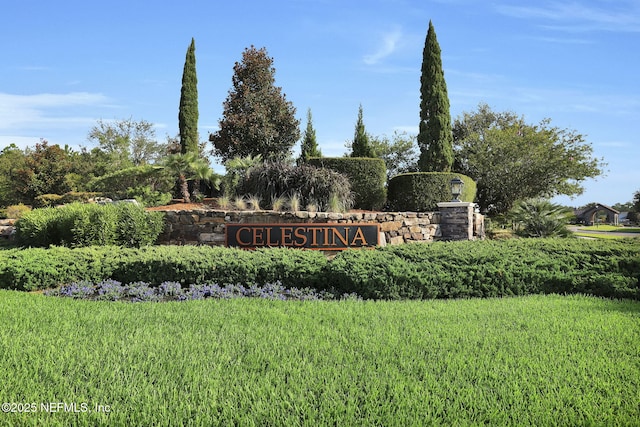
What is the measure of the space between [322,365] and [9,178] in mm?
28730

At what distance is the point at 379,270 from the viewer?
643 centimetres

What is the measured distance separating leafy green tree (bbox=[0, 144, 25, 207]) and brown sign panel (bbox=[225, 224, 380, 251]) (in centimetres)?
1984

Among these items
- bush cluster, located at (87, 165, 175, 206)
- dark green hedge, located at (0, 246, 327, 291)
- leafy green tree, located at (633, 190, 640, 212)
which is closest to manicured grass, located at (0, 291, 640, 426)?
dark green hedge, located at (0, 246, 327, 291)

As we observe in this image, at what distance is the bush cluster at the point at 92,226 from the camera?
902cm

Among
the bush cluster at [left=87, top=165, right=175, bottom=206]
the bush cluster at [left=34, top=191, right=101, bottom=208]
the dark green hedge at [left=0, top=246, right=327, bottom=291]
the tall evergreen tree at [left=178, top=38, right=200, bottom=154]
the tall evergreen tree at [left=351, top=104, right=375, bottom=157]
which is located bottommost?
the dark green hedge at [left=0, top=246, right=327, bottom=291]

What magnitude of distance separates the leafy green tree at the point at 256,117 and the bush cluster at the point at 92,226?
36.0 ft

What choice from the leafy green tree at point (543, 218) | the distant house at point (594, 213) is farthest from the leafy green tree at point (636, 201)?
the leafy green tree at point (543, 218)

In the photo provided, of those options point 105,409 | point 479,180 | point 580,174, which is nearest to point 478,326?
point 105,409

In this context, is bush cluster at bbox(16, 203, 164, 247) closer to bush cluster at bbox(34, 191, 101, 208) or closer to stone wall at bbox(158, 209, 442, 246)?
stone wall at bbox(158, 209, 442, 246)

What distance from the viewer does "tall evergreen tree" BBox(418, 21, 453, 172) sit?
1623cm

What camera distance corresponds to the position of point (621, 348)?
411 cm

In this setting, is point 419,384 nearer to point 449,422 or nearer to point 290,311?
point 449,422

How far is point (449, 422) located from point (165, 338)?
2555mm

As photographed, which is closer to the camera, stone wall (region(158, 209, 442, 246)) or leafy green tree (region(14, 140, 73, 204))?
stone wall (region(158, 209, 442, 246))
